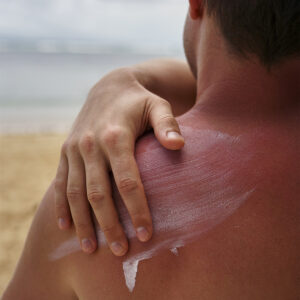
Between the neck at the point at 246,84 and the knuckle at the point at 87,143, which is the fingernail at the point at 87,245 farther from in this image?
the neck at the point at 246,84

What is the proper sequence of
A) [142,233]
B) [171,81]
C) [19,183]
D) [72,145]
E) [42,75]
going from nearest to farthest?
[142,233], [72,145], [171,81], [19,183], [42,75]

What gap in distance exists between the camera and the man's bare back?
2.59 feet

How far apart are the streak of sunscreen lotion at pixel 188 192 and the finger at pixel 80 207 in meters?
0.03

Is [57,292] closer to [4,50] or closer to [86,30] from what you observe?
[4,50]

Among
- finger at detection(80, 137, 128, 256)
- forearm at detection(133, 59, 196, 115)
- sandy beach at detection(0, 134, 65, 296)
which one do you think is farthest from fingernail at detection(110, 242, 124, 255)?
sandy beach at detection(0, 134, 65, 296)

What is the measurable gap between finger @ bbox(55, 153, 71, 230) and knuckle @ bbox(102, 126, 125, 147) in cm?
18

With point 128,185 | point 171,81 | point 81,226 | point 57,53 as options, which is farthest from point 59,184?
point 57,53

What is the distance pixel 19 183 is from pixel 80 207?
11.2ft

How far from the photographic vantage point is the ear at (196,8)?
104cm

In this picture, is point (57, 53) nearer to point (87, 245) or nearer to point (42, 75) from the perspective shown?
point (42, 75)

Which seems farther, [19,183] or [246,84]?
[19,183]

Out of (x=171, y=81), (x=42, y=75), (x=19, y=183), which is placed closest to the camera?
(x=171, y=81)

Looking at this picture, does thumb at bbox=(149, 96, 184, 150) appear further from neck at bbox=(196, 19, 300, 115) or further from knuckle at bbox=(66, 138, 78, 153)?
knuckle at bbox=(66, 138, 78, 153)

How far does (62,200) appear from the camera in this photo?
96 centimetres
